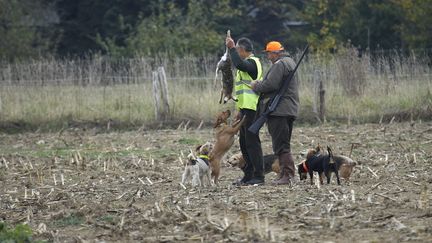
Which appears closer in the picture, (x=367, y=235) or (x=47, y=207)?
(x=367, y=235)

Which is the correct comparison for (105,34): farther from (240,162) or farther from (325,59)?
(240,162)

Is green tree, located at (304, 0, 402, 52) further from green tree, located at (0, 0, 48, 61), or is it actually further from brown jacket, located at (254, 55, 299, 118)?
brown jacket, located at (254, 55, 299, 118)

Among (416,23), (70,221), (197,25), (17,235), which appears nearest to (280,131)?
(70,221)

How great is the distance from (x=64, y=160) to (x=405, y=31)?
2214cm

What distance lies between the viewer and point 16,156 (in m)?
19.5

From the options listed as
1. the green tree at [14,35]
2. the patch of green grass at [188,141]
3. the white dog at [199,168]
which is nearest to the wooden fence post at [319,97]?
the patch of green grass at [188,141]

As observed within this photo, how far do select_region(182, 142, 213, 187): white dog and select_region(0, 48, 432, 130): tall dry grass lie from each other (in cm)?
1105

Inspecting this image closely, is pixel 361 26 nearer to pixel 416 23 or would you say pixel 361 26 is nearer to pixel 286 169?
pixel 416 23

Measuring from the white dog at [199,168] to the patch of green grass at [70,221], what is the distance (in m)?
2.65

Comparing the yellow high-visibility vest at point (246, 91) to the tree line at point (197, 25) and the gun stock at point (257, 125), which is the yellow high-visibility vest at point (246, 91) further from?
the tree line at point (197, 25)

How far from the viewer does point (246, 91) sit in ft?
45.3

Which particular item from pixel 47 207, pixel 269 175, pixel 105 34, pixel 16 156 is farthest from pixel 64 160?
pixel 105 34

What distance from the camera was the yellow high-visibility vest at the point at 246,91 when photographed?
1378 cm

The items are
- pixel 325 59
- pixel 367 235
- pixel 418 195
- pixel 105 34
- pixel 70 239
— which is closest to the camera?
pixel 367 235
